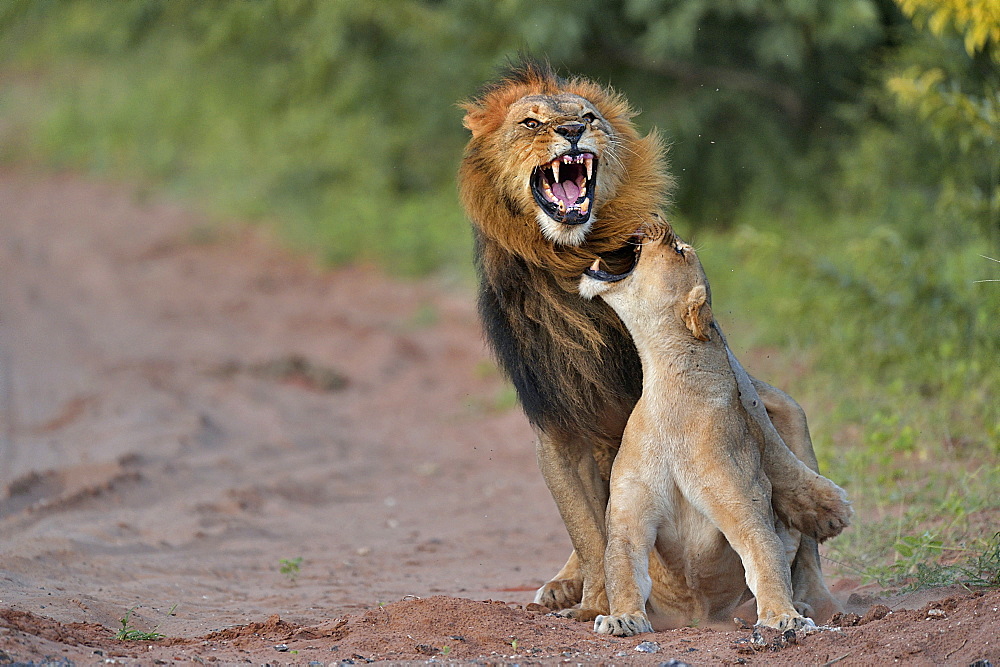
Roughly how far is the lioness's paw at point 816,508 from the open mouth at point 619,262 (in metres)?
0.89

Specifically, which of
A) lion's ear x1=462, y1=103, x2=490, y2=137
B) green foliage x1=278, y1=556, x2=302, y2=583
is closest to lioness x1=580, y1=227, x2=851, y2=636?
lion's ear x1=462, y1=103, x2=490, y2=137

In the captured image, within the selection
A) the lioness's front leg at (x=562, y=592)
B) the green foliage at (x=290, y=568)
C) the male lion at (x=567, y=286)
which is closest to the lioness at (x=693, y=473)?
the male lion at (x=567, y=286)

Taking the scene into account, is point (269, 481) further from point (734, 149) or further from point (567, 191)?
point (734, 149)

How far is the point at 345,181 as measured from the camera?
1484 cm

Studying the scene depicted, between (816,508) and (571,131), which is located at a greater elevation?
(571,131)

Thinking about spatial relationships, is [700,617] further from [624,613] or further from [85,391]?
[85,391]

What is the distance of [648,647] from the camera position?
11.3 ft

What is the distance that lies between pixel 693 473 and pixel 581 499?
75cm

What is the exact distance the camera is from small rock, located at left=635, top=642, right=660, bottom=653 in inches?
135

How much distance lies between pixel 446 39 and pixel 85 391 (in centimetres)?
576

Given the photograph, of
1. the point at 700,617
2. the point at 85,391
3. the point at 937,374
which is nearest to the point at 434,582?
the point at 700,617

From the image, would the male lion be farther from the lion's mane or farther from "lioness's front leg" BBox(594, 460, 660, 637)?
"lioness's front leg" BBox(594, 460, 660, 637)

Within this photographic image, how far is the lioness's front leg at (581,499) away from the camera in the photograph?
13.9ft

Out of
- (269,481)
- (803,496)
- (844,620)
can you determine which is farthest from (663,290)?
(269,481)
